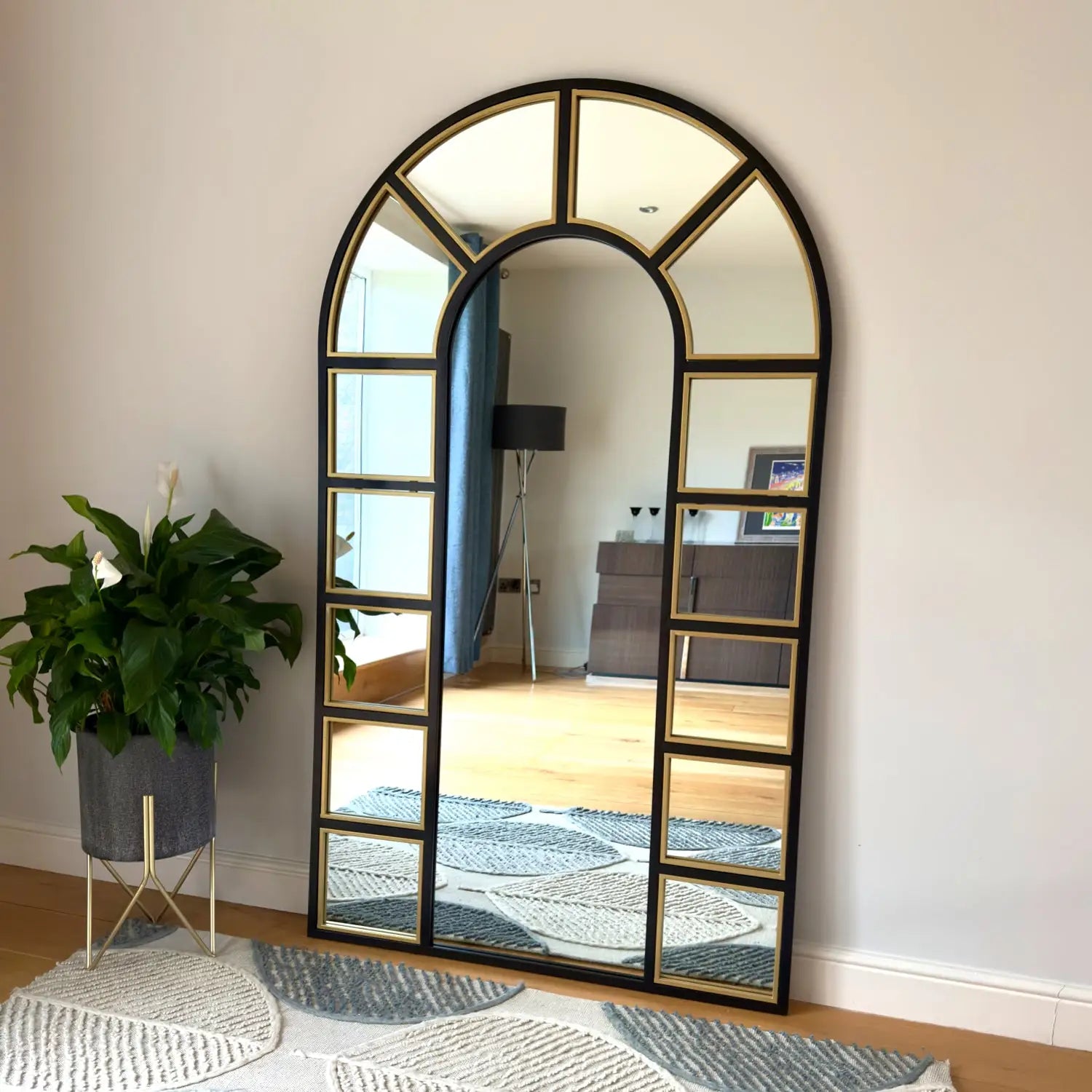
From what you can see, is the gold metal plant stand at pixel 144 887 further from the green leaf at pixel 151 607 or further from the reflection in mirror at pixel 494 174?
the reflection in mirror at pixel 494 174

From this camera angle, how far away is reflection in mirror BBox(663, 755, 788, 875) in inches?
92.7

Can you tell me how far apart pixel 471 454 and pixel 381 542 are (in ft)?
1.03

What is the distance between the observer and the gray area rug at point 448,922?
2.54m

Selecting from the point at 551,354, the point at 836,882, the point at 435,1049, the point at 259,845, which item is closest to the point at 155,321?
the point at 551,354

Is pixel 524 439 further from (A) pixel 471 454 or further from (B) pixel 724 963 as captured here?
(B) pixel 724 963

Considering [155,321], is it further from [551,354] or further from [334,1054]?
[334,1054]

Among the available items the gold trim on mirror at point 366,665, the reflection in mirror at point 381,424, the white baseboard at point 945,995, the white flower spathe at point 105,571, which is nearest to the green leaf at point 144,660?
the white flower spathe at point 105,571

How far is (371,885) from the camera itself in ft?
8.70

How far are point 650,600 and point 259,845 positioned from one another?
1238mm

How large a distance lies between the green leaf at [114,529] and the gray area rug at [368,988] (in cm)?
96

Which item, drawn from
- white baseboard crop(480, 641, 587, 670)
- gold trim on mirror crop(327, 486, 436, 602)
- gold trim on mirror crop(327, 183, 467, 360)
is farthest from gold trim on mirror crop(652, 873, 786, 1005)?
gold trim on mirror crop(327, 183, 467, 360)

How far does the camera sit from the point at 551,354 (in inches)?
96.0

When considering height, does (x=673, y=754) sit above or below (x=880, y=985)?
above

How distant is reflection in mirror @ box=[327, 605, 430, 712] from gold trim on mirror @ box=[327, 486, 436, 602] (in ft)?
0.13
